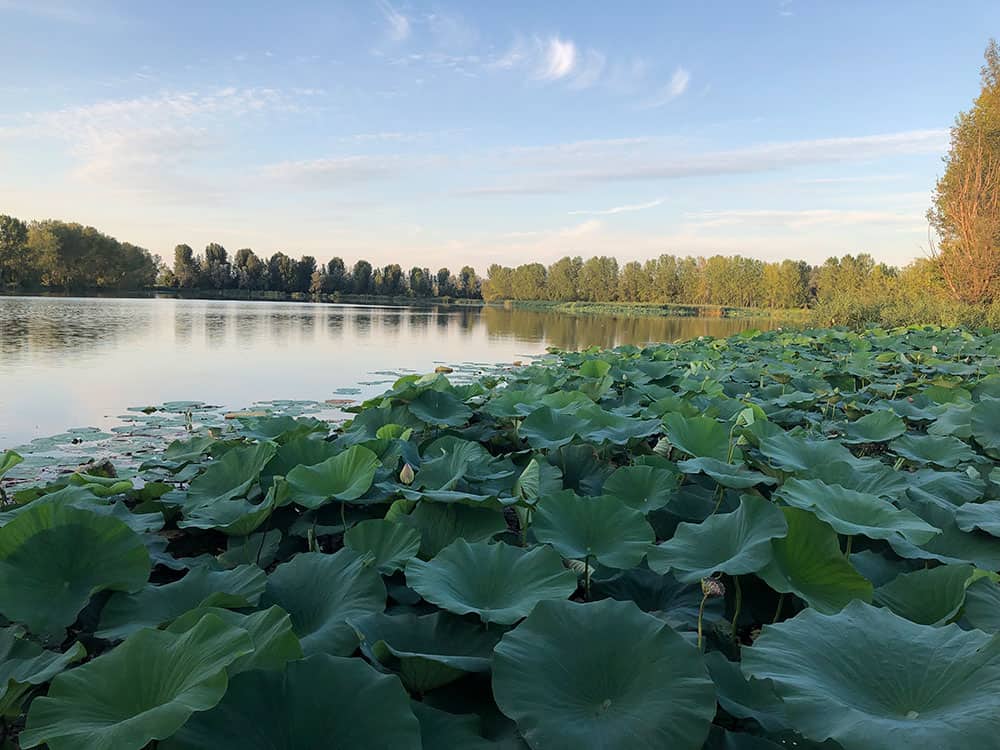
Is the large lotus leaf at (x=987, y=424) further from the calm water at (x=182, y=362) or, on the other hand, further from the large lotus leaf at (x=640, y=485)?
the calm water at (x=182, y=362)

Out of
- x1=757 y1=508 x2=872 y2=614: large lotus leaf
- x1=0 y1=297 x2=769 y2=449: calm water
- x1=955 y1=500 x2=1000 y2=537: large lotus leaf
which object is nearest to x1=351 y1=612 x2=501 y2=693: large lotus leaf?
x1=757 y1=508 x2=872 y2=614: large lotus leaf

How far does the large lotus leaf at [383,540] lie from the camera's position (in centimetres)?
114

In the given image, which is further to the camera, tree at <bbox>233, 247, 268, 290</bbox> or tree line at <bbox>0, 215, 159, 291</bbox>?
tree at <bbox>233, 247, 268, 290</bbox>

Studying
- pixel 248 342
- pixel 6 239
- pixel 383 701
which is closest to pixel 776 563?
pixel 383 701

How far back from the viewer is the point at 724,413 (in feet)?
8.48

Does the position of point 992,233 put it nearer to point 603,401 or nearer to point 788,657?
point 603,401

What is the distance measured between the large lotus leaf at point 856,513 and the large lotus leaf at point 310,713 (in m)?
0.84

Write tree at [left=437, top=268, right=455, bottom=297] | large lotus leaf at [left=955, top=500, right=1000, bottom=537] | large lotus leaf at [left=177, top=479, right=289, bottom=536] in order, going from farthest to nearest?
tree at [left=437, top=268, right=455, bottom=297]
large lotus leaf at [left=177, top=479, right=289, bottom=536]
large lotus leaf at [left=955, top=500, right=1000, bottom=537]

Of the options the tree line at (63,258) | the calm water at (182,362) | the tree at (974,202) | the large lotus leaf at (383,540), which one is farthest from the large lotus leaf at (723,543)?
the tree line at (63,258)

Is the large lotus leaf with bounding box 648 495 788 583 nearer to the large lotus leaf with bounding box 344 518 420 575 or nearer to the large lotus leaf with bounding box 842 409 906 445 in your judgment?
the large lotus leaf with bounding box 344 518 420 575

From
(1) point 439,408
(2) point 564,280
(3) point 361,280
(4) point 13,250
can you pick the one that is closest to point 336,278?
(3) point 361,280

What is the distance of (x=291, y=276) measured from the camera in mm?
67000

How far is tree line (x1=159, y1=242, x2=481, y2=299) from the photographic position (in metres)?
61.4

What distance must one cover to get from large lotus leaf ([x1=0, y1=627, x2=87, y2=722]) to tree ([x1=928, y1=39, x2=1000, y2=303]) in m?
17.5
